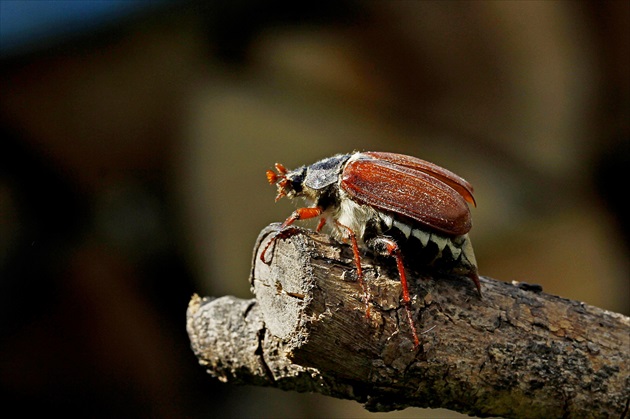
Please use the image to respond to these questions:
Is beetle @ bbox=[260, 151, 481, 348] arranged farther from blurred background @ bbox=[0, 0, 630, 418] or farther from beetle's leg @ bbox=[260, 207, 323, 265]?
blurred background @ bbox=[0, 0, 630, 418]

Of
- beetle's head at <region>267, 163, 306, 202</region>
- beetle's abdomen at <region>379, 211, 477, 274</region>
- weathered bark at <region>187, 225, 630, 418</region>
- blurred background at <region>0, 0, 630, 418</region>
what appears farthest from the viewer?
blurred background at <region>0, 0, 630, 418</region>

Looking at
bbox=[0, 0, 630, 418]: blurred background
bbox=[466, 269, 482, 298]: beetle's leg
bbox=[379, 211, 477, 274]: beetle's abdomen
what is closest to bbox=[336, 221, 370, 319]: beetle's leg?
bbox=[379, 211, 477, 274]: beetle's abdomen

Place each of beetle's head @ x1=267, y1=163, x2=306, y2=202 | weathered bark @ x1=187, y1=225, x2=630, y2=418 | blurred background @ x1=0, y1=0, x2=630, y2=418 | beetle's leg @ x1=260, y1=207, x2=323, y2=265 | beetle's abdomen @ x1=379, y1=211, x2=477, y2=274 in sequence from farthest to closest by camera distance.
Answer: blurred background @ x1=0, y1=0, x2=630, y2=418 < beetle's head @ x1=267, y1=163, x2=306, y2=202 < beetle's abdomen @ x1=379, y1=211, x2=477, y2=274 < beetle's leg @ x1=260, y1=207, x2=323, y2=265 < weathered bark @ x1=187, y1=225, x2=630, y2=418

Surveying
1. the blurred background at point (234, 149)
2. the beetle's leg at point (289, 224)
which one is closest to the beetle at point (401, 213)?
the beetle's leg at point (289, 224)

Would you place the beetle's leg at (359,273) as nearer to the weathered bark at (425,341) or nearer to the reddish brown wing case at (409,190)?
the weathered bark at (425,341)

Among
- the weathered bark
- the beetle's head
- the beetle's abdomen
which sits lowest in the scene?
the weathered bark

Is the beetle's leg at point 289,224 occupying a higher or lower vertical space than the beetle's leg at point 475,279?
higher

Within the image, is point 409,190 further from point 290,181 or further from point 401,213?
point 290,181
